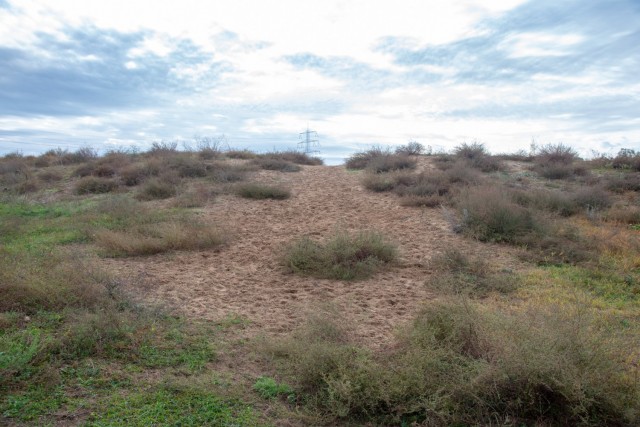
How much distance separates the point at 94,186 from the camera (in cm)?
1528

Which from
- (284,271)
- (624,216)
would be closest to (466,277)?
(284,271)

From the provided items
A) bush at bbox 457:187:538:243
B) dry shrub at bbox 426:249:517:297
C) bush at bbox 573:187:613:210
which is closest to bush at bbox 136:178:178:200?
bush at bbox 457:187:538:243

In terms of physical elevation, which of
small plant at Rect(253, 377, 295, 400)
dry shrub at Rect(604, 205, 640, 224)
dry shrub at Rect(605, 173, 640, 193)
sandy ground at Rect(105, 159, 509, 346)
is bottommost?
small plant at Rect(253, 377, 295, 400)

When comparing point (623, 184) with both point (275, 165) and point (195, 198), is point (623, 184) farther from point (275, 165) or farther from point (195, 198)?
point (195, 198)

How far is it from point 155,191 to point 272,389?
1098cm

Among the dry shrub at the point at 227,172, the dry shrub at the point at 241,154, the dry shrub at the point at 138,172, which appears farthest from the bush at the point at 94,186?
the dry shrub at the point at 241,154

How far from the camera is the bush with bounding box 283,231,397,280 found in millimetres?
7355

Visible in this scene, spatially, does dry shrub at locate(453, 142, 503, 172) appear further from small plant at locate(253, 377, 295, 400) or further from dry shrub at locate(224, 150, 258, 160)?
small plant at locate(253, 377, 295, 400)

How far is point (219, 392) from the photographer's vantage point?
394 centimetres

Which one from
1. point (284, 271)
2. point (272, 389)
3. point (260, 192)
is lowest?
point (272, 389)

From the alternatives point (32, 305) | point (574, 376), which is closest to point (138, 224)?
point (32, 305)

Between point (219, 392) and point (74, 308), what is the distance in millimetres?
2135

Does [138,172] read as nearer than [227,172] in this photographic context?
No

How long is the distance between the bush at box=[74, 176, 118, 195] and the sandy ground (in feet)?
14.4
